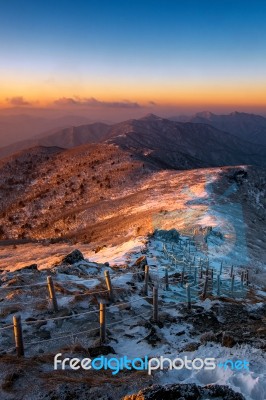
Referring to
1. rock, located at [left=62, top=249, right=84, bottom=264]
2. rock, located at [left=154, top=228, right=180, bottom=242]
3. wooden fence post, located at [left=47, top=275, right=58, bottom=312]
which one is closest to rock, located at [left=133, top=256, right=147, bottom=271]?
rock, located at [left=62, top=249, right=84, bottom=264]

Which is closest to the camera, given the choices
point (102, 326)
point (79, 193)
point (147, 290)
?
point (102, 326)

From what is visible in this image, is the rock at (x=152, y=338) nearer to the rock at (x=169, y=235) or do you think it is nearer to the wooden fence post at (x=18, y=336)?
the wooden fence post at (x=18, y=336)

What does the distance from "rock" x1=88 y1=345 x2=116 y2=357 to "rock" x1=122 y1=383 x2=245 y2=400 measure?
13.3ft

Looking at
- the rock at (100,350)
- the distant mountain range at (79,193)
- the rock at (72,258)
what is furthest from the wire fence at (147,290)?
the distant mountain range at (79,193)

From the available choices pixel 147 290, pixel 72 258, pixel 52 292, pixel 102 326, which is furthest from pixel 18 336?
pixel 72 258

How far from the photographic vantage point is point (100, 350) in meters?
10.9

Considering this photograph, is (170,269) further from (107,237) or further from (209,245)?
(107,237)

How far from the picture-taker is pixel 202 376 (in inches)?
321

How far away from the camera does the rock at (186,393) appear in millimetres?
6582

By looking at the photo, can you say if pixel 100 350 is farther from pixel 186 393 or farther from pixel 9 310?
pixel 9 310

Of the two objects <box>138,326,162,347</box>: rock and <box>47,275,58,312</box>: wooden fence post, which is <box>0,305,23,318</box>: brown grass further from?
<box>138,326,162,347</box>: rock

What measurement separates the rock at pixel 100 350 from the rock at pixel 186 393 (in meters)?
4.04

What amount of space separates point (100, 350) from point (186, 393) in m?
4.82

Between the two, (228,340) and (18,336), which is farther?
(18,336)
